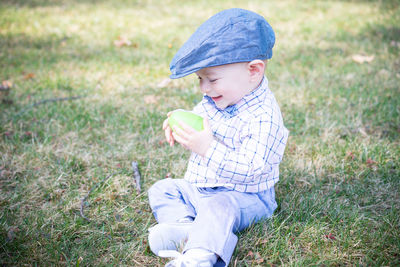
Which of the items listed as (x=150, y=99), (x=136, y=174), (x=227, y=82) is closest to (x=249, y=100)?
(x=227, y=82)

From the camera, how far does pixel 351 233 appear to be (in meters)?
1.96

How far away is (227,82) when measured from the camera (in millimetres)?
1776

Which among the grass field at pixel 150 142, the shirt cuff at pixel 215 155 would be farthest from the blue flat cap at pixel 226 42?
the grass field at pixel 150 142

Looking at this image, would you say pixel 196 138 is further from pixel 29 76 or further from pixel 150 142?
pixel 29 76

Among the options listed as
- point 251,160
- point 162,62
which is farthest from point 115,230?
point 162,62

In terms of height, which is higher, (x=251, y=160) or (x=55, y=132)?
(x=251, y=160)

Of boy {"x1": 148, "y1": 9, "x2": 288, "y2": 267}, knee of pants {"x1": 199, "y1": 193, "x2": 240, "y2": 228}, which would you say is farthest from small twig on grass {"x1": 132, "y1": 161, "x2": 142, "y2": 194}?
knee of pants {"x1": 199, "y1": 193, "x2": 240, "y2": 228}

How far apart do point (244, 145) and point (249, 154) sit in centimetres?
6

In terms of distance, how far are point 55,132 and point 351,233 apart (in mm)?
2403

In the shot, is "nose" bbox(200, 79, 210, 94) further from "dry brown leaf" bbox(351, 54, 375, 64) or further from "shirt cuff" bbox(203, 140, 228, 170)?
"dry brown leaf" bbox(351, 54, 375, 64)

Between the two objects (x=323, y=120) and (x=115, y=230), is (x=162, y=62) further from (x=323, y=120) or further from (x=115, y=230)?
(x=115, y=230)

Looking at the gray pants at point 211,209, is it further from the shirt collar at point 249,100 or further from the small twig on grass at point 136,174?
the shirt collar at point 249,100

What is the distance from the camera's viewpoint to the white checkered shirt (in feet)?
5.64

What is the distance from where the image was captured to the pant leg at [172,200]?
2033 mm
